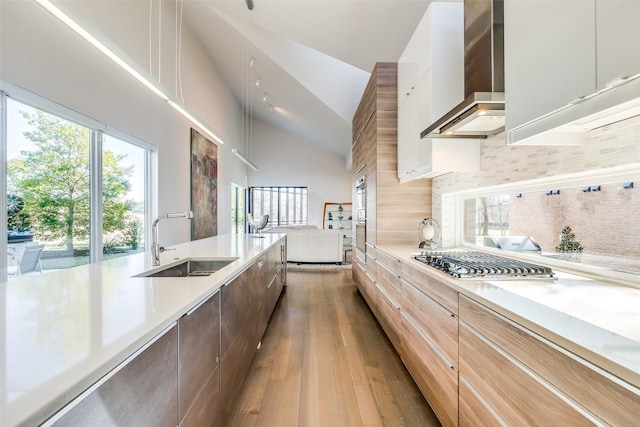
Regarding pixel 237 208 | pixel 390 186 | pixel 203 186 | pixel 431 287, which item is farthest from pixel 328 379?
pixel 237 208

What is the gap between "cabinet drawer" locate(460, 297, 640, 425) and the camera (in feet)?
2.00

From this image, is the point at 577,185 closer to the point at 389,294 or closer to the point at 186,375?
the point at 389,294

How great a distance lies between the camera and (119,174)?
355cm

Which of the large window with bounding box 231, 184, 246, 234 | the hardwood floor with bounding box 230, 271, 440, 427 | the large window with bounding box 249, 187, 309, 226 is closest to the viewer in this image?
the hardwood floor with bounding box 230, 271, 440, 427

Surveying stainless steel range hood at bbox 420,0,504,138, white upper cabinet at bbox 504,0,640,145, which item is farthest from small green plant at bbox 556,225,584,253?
stainless steel range hood at bbox 420,0,504,138

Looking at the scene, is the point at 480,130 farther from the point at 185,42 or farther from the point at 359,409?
the point at 185,42

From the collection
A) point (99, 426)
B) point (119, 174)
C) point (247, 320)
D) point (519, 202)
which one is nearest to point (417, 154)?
point (519, 202)

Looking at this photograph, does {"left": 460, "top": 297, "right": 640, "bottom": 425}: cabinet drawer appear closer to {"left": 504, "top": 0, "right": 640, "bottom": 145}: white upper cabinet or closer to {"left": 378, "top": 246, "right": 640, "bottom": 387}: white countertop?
{"left": 378, "top": 246, "right": 640, "bottom": 387}: white countertop

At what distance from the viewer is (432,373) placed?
1.56 meters

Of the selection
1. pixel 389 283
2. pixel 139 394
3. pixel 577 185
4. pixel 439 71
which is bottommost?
pixel 389 283

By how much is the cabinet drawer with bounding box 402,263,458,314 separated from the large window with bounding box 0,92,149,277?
Result: 119 inches

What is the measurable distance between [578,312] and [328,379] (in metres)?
1.60

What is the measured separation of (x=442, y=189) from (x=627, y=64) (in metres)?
1.98

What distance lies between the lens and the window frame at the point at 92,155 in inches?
84.2
